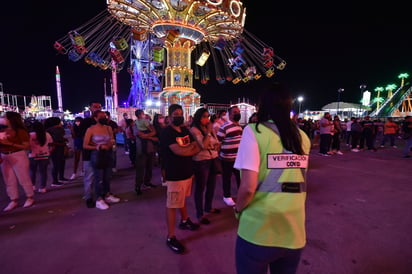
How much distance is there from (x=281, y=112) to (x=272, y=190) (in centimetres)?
49

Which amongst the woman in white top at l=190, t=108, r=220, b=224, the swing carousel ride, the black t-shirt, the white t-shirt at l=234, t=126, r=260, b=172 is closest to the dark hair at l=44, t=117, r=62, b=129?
the woman in white top at l=190, t=108, r=220, b=224

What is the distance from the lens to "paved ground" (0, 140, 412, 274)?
2.63m

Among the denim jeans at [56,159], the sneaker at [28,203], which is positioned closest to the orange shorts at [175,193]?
the sneaker at [28,203]

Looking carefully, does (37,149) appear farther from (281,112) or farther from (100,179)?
(281,112)

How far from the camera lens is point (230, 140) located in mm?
4270

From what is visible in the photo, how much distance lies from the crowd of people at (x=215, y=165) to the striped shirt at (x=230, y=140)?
20 mm

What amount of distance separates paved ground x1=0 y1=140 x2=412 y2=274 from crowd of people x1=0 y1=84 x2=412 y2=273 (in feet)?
0.91

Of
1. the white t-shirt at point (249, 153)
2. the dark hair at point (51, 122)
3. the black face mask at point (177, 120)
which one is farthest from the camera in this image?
the dark hair at point (51, 122)

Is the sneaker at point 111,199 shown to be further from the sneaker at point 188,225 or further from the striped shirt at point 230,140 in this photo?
the striped shirt at point 230,140

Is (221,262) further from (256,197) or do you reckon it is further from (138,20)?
(138,20)

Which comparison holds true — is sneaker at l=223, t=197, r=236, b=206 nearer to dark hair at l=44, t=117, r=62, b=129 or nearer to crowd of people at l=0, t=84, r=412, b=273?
crowd of people at l=0, t=84, r=412, b=273

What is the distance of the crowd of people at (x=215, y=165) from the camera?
130 cm

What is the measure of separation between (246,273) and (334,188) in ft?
17.0

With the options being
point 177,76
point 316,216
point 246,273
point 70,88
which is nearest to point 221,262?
point 246,273
